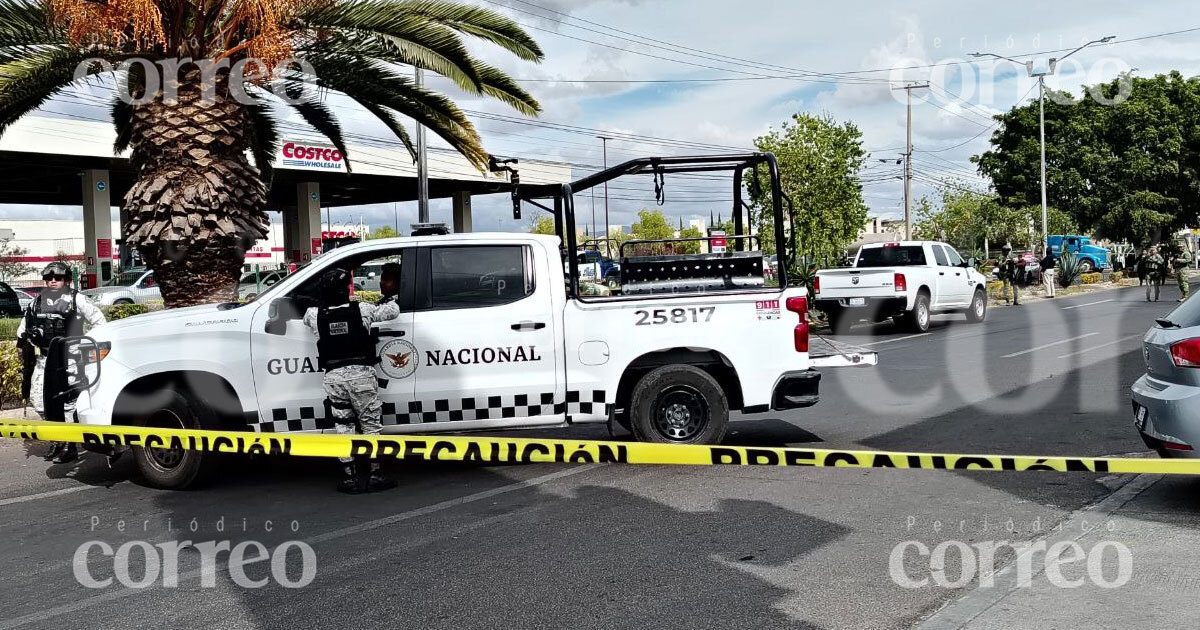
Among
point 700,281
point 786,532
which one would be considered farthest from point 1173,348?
point 700,281

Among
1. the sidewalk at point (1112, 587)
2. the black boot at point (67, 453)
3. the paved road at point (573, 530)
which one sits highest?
the black boot at point (67, 453)

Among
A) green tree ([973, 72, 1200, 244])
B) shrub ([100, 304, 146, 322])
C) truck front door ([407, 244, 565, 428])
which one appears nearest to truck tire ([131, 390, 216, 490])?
truck front door ([407, 244, 565, 428])

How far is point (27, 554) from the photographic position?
558cm

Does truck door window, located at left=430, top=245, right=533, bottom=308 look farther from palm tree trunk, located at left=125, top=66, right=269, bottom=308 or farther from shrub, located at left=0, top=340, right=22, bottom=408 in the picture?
shrub, located at left=0, top=340, right=22, bottom=408

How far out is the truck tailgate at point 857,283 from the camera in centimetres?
1922

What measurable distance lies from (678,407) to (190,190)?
22.1 ft

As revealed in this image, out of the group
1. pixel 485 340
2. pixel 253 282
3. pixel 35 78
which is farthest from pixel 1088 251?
pixel 485 340

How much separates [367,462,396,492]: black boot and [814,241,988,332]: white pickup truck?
46.3 feet

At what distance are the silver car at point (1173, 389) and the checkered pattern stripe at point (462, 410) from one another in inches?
139

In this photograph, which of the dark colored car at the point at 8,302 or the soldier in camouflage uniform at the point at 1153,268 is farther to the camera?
the soldier in camouflage uniform at the point at 1153,268

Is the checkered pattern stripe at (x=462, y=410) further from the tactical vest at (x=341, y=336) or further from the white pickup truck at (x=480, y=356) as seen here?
the tactical vest at (x=341, y=336)

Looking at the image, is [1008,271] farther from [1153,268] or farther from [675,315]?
[675,315]

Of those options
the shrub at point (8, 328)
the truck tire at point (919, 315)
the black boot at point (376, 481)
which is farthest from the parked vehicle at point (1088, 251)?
the black boot at point (376, 481)

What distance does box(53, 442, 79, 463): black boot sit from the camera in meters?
8.13
